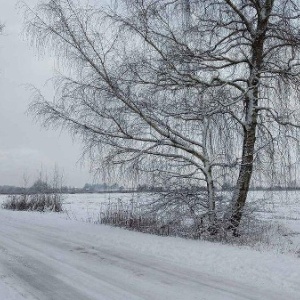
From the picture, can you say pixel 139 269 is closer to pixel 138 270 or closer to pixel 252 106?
pixel 138 270

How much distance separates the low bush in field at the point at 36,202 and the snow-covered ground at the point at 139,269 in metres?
11.8

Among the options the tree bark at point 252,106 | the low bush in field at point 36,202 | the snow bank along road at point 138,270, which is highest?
the tree bark at point 252,106

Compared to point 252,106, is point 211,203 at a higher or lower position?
lower

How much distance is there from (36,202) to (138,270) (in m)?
18.2

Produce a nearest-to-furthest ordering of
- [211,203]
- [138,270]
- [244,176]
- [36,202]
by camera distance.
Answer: [138,270] → [211,203] → [244,176] → [36,202]

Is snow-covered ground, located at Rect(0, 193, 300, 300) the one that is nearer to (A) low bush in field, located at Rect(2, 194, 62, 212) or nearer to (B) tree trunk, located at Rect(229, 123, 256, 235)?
(B) tree trunk, located at Rect(229, 123, 256, 235)

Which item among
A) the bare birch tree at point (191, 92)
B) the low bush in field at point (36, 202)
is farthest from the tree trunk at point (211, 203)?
the low bush in field at point (36, 202)

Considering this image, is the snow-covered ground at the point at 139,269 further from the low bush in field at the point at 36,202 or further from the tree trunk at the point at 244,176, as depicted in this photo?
the low bush in field at the point at 36,202

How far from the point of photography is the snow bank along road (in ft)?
19.7

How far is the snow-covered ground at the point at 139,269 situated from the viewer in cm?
603

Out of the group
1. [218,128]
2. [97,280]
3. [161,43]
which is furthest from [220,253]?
[161,43]

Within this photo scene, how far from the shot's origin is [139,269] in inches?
300

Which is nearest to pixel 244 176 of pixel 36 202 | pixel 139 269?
pixel 139 269

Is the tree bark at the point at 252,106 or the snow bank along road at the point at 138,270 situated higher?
the tree bark at the point at 252,106
